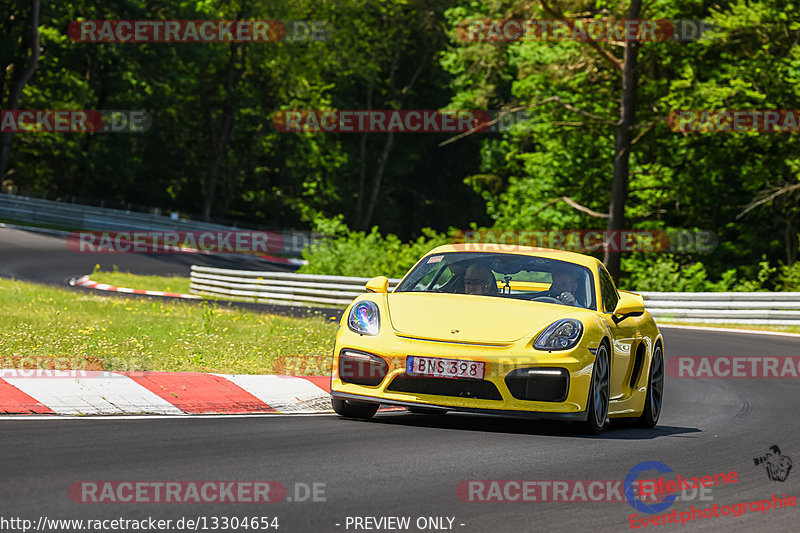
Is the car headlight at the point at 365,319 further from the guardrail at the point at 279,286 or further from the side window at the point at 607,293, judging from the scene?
the guardrail at the point at 279,286

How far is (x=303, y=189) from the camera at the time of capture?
7394 centimetres

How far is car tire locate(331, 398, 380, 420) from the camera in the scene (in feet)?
29.1

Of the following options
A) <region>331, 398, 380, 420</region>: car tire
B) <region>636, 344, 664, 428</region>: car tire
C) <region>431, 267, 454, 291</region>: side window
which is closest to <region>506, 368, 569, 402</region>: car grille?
<region>331, 398, 380, 420</region>: car tire

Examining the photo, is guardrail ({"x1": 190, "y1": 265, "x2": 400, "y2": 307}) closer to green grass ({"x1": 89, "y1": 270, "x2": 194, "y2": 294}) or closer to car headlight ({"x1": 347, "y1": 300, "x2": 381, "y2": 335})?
green grass ({"x1": 89, "y1": 270, "x2": 194, "y2": 294})

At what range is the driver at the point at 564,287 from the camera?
9203 millimetres

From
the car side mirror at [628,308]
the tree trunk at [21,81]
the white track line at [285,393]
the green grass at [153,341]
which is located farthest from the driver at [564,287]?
the tree trunk at [21,81]

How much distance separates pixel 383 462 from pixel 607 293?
140 inches

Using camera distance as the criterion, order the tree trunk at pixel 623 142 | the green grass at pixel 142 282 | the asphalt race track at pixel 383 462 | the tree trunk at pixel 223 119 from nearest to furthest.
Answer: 1. the asphalt race track at pixel 383 462
2. the green grass at pixel 142 282
3. the tree trunk at pixel 623 142
4. the tree trunk at pixel 223 119

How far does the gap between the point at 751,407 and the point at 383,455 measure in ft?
19.1

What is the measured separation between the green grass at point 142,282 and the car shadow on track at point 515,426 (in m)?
21.0

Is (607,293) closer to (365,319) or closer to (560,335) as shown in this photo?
(560,335)

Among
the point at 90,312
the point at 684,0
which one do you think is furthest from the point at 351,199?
the point at 90,312

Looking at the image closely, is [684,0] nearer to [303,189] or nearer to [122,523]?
[122,523]

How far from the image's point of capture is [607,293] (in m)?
9.66
